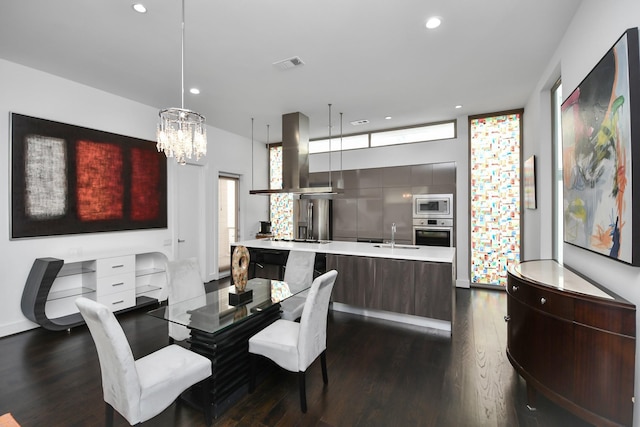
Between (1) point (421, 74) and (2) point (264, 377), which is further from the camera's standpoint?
(1) point (421, 74)

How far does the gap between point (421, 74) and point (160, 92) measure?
3.45 meters

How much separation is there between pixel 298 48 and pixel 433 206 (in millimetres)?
3495

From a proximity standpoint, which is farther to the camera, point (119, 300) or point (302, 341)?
point (119, 300)

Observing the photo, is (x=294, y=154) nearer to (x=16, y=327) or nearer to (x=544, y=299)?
(x=544, y=299)

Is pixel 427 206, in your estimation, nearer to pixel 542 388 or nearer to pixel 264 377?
pixel 542 388

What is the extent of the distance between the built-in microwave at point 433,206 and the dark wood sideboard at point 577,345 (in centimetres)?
301

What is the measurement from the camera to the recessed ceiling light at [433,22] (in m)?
2.43

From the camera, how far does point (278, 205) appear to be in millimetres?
7090

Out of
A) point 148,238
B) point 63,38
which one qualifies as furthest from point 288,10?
point 148,238

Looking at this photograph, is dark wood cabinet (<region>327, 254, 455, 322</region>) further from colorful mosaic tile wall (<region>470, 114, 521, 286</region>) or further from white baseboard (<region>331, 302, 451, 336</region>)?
colorful mosaic tile wall (<region>470, 114, 521, 286</region>)

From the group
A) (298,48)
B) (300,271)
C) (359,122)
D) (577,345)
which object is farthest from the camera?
(359,122)

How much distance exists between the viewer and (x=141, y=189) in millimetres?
4352

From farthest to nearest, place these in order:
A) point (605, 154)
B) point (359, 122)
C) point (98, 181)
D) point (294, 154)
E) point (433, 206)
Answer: point (359, 122) < point (433, 206) < point (294, 154) < point (98, 181) < point (605, 154)

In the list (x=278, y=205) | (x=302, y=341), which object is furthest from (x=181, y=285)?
(x=278, y=205)
